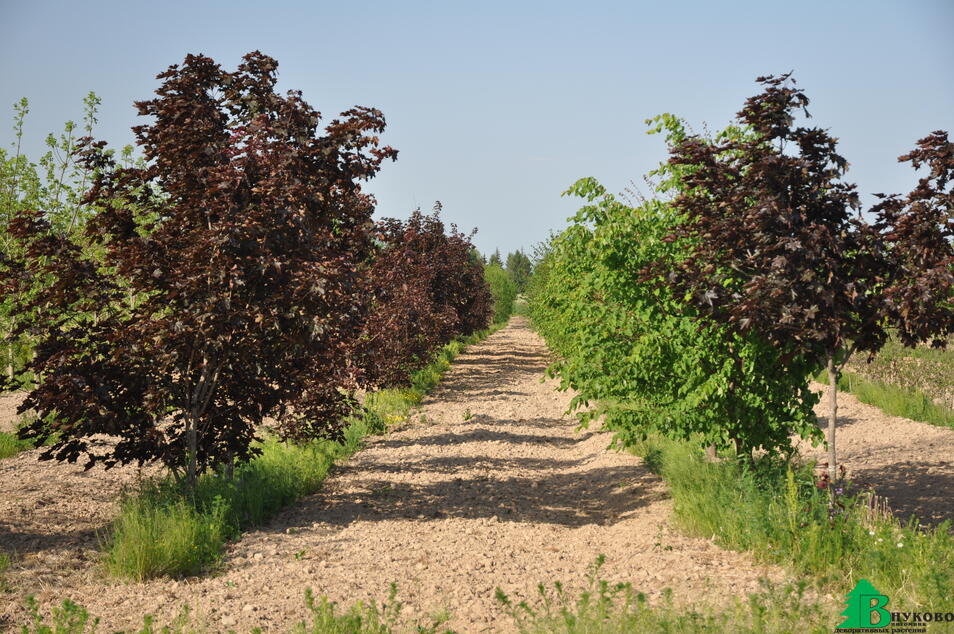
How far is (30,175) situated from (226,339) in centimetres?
1044

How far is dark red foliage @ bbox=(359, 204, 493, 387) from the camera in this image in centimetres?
1098

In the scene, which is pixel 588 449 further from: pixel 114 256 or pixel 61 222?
pixel 61 222

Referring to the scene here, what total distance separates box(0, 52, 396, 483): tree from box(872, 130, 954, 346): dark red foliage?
4.10 m

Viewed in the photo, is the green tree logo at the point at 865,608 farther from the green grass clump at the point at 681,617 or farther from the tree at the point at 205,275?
the tree at the point at 205,275

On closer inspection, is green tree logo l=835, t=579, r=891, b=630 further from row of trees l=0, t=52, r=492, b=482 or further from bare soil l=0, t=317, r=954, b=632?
row of trees l=0, t=52, r=492, b=482

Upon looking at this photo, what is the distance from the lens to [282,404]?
6.91 meters

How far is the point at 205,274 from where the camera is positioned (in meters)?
5.54

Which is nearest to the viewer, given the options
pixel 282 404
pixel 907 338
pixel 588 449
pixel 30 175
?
pixel 907 338

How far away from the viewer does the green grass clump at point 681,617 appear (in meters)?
3.53

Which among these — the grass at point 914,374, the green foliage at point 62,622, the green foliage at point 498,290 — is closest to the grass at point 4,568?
the green foliage at point 62,622

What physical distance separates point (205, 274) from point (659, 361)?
3.95 meters

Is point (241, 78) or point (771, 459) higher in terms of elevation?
point (241, 78)

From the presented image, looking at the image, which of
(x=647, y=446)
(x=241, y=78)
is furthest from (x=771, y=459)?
(x=241, y=78)

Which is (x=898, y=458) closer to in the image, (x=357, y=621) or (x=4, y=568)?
(x=357, y=621)
